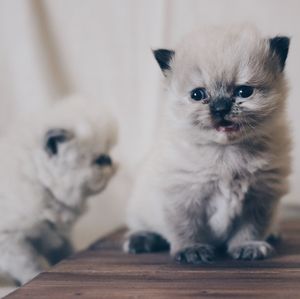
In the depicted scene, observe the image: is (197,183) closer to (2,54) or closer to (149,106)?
(149,106)

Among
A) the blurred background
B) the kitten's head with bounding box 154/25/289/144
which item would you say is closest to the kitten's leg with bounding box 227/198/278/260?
the kitten's head with bounding box 154/25/289/144

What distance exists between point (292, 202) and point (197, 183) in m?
0.99

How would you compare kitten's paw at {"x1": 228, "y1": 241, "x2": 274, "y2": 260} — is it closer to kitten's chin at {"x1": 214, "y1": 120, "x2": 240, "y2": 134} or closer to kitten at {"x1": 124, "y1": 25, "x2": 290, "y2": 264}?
kitten at {"x1": 124, "y1": 25, "x2": 290, "y2": 264}

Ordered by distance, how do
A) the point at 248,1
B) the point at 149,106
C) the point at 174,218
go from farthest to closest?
1. the point at 149,106
2. the point at 248,1
3. the point at 174,218

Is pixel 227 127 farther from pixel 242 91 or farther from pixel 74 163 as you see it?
pixel 74 163

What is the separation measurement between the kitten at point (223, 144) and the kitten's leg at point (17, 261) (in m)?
0.43

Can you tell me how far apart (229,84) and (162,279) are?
1.56 ft

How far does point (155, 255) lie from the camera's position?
4.76 feet

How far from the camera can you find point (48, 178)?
5.51 feet

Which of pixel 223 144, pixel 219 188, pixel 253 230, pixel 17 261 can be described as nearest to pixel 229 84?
pixel 223 144

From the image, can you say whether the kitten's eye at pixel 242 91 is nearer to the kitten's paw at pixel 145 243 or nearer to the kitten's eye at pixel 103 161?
the kitten's paw at pixel 145 243

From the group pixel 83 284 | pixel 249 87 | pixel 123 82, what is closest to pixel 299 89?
pixel 123 82

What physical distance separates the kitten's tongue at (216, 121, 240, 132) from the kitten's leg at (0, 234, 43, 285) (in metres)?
0.71

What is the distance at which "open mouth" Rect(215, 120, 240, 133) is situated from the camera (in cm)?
124
